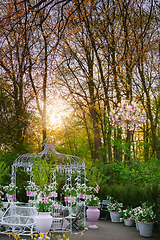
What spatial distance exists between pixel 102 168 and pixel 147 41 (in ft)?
23.7

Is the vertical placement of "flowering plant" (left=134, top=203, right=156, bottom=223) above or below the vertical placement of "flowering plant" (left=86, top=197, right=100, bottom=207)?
below

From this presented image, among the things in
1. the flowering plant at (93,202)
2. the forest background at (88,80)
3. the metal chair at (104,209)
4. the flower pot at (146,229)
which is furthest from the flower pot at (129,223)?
the forest background at (88,80)

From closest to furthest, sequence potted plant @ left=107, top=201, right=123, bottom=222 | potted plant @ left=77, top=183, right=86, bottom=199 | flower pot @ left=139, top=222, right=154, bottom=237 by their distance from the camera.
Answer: flower pot @ left=139, top=222, right=154, bottom=237, potted plant @ left=77, top=183, right=86, bottom=199, potted plant @ left=107, top=201, right=123, bottom=222

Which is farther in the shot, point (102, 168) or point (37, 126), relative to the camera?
point (37, 126)

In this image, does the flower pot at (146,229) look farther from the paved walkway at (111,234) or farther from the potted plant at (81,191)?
the potted plant at (81,191)

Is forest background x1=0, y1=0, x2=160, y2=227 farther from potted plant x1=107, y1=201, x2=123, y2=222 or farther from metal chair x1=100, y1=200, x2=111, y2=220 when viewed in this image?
potted plant x1=107, y1=201, x2=123, y2=222

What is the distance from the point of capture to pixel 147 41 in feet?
46.1

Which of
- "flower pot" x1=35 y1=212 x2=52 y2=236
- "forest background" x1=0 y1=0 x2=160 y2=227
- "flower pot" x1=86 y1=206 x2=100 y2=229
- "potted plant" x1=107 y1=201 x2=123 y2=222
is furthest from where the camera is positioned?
"forest background" x1=0 y1=0 x2=160 y2=227

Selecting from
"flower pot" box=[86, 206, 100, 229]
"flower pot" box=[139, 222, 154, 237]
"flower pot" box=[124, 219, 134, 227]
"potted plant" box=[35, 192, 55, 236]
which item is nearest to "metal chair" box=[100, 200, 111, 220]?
"flower pot" box=[124, 219, 134, 227]

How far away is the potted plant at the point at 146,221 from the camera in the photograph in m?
6.91

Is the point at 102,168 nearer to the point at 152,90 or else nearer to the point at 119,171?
the point at 119,171

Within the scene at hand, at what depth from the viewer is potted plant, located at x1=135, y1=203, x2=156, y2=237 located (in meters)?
6.91

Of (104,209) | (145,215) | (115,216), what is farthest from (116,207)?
(145,215)

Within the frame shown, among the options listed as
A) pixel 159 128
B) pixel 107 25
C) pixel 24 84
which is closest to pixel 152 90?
pixel 159 128
